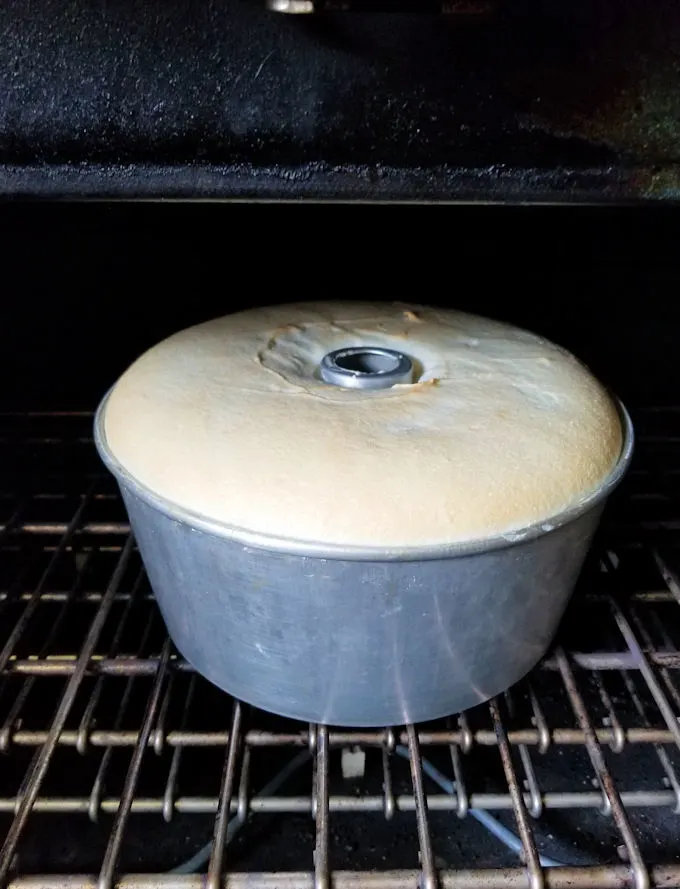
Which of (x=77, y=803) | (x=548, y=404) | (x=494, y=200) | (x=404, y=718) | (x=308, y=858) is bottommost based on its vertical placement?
(x=308, y=858)

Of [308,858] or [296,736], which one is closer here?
[296,736]

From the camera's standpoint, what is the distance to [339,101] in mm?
772

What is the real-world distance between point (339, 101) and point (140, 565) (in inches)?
31.0

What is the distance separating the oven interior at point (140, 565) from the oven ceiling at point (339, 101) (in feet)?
1.39

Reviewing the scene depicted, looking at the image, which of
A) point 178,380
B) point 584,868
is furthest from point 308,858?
point 178,380

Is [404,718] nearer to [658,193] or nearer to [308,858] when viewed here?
[308,858]

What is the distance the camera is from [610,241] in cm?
124

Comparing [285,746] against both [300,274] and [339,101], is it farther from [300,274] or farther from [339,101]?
[339,101]

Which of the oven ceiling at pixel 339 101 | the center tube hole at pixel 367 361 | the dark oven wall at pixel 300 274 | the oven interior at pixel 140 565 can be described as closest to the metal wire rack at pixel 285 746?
the oven interior at pixel 140 565

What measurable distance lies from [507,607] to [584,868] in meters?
0.23

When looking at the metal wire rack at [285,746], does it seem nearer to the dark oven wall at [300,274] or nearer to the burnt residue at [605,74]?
the dark oven wall at [300,274]

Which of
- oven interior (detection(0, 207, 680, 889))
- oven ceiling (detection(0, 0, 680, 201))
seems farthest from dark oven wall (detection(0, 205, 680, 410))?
oven ceiling (detection(0, 0, 680, 201))

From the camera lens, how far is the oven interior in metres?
1.09

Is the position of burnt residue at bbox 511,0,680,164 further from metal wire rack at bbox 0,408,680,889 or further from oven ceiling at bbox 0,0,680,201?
metal wire rack at bbox 0,408,680,889
